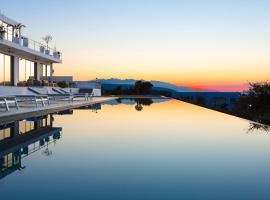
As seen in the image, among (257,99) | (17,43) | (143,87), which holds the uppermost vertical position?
(17,43)

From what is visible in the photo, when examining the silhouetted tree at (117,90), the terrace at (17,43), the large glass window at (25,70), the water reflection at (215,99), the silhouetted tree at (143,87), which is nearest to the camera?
the terrace at (17,43)

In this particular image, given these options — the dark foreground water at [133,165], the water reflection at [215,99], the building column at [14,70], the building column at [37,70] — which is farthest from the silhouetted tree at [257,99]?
the dark foreground water at [133,165]

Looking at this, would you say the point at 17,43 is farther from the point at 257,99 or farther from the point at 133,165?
the point at 133,165

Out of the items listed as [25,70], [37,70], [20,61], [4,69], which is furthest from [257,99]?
[4,69]

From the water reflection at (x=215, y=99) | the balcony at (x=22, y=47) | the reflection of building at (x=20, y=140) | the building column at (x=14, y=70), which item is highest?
the balcony at (x=22, y=47)

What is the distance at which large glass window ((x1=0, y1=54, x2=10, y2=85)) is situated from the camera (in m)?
21.5

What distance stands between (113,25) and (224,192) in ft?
67.9

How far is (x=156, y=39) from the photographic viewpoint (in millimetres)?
27156

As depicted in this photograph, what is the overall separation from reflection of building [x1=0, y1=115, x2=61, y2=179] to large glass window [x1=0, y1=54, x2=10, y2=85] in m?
13.0

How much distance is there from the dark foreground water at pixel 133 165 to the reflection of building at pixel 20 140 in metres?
0.01

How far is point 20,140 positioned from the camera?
21.7 ft

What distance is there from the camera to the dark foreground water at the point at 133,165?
11.7 feet

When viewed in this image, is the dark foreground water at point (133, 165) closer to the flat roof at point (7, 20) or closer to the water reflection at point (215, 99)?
the flat roof at point (7, 20)

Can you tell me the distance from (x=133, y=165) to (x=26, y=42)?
1993cm
